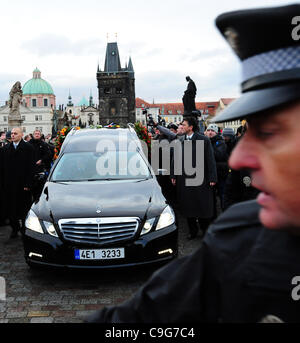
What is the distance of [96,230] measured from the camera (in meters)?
5.20

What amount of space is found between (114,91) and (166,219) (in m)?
104

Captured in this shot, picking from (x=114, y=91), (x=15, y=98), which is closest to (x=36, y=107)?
(x=114, y=91)

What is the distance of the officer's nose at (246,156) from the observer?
34.4 inches

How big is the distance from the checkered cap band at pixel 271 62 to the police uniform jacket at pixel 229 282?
339 mm

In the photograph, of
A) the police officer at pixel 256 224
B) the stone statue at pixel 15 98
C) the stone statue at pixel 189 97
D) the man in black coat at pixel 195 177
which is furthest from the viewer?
the stone statue at pixel 15 98

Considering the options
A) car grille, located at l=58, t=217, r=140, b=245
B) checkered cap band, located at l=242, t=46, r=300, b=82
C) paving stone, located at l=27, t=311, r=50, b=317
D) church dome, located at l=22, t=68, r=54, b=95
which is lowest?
paving stone, located at l=27, t=311, r=50, b=317

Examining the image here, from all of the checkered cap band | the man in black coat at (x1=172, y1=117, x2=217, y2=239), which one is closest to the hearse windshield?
the man in black coat at (x1=172, y1=117, x2=217, y2=239)

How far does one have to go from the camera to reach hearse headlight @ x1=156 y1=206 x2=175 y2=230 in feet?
17.7

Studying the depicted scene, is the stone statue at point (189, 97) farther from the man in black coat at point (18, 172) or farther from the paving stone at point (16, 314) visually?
the paving stone at point (16, 314)

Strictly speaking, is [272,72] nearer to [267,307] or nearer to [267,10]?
[267,10]

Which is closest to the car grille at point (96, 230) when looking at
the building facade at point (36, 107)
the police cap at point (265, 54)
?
the police cap at point (265, 54)

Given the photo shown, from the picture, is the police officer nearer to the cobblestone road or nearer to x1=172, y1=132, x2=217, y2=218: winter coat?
the cobblestone road

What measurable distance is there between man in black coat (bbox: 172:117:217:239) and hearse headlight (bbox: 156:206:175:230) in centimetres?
218
